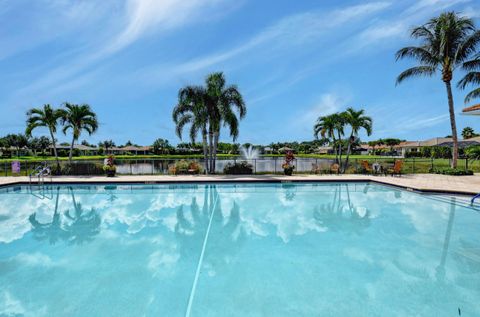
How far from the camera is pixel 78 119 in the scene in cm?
1598

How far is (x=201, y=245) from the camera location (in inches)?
202

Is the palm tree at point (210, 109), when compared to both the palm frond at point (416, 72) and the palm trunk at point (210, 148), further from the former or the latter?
the palm frond at point (416, 72)

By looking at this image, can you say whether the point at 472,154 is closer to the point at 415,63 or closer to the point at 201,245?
the point at 415,63

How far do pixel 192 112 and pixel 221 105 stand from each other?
186cm

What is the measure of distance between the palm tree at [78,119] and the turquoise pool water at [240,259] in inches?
336

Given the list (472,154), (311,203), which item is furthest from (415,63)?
(311,203)

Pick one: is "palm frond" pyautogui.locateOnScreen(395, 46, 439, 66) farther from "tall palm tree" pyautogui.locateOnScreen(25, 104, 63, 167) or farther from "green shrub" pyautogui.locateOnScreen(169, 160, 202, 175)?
"tall palm tree" pyautogui.locateOnScreen(25, 104, 63, 167)

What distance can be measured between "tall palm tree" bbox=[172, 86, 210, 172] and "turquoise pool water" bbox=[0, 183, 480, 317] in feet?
23.1

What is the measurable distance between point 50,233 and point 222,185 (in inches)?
290

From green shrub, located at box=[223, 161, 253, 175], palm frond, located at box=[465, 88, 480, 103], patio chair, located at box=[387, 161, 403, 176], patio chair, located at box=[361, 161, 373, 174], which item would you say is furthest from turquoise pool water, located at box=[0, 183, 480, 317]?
palm frond, located at box=[465, 88, 480, 103]

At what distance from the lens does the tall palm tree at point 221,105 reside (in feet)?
48.0

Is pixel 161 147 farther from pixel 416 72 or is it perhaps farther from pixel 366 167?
pixel 416 72

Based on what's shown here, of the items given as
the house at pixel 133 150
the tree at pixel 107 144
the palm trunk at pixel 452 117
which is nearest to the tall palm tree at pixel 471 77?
the palm trunk at pixel 452 117

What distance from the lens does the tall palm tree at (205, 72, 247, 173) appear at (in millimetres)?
14625
